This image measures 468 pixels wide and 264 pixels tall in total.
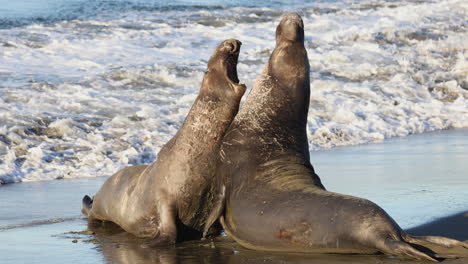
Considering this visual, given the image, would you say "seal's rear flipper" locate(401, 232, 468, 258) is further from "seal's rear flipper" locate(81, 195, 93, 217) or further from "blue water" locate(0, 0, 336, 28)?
"blue water" locate(0, 0, 336, 28)

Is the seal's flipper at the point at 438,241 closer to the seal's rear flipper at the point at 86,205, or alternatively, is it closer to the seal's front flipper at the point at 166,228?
the seal's front flipper at the point at 166,228

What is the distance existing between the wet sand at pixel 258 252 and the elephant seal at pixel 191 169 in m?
0.19

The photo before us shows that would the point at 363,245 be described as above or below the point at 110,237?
above

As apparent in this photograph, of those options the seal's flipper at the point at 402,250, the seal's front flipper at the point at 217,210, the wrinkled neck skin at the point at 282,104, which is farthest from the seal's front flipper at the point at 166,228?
the seal's flipper at the point at 402,250

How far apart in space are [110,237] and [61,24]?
1670cm

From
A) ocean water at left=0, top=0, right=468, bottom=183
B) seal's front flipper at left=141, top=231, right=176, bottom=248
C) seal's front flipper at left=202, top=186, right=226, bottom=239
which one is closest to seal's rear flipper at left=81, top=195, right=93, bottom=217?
seal's front flipper at left=141, top=231, right=176, bottom=248

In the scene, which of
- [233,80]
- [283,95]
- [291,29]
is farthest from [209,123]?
[291,29]

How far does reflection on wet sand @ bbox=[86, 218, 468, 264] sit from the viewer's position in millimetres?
4988

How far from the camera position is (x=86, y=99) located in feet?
43.8

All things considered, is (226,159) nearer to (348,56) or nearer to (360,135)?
(360,135)

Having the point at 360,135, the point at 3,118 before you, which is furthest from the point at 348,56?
the point at 3,118

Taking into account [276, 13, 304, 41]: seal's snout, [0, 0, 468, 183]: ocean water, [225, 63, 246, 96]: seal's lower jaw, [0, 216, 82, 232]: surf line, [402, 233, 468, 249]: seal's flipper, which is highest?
[276, 13, 304, 41]: seal's snout

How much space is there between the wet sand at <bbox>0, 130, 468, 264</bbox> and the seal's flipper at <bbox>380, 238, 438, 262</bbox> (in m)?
0.10

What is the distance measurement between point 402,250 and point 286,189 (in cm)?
102
